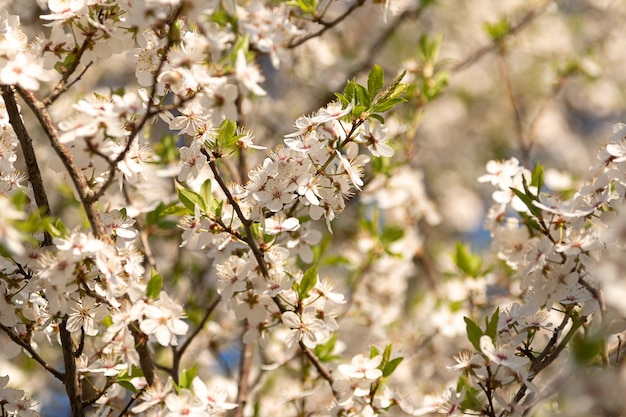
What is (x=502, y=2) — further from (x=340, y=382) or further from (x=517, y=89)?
(x=340, y=382)

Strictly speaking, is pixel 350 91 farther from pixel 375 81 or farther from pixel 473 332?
pixel 473 332

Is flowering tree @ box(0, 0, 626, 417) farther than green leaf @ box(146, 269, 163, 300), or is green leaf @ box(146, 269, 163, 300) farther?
green leaf @ box(146, 269, 163, 300)

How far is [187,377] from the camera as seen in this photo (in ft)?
6.61

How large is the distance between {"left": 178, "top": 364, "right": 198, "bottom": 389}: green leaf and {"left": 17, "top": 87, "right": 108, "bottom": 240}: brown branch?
483mm

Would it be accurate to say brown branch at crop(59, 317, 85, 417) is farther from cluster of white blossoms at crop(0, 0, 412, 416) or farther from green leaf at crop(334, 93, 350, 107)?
green leaf at crop(334, 93, 350, 107)

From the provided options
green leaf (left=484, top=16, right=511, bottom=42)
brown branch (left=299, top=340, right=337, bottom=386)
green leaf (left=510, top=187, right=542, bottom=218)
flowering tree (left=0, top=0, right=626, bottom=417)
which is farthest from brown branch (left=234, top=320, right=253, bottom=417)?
green leaf (left=484, top=16, right=511, bottom=42)

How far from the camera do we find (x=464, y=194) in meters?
7.95

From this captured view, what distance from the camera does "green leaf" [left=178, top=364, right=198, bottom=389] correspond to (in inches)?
78.2

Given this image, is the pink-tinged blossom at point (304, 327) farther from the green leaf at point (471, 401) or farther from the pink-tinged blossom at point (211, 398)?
the green leaf at point (471, 401)

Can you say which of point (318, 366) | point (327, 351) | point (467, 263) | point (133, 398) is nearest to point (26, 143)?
point (133, 398)

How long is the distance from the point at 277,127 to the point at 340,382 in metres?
2.44

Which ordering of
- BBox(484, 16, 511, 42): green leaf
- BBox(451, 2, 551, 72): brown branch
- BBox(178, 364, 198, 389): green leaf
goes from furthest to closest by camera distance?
BBox(484, 16, 511, 42): green leaf → BBox(451, 2, 551, 72): brown branch → BBox(178, 364, 198, 389): green leaf

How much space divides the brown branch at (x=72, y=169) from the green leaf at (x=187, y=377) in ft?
1.58

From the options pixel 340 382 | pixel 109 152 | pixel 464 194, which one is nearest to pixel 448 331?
pixel 340 382
